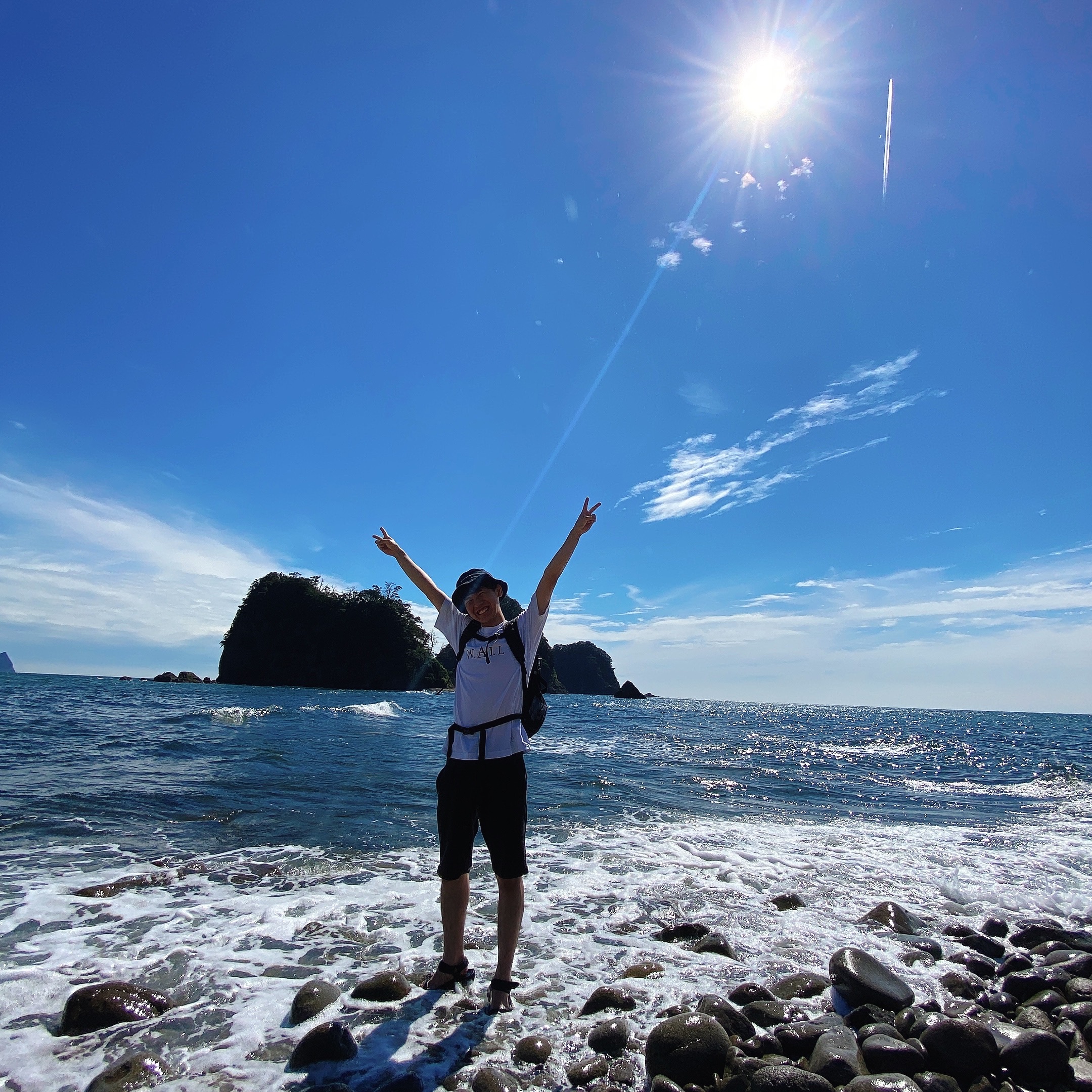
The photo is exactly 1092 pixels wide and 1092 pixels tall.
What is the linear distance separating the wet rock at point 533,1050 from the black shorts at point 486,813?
0.82m

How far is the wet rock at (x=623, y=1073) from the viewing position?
9.78ft

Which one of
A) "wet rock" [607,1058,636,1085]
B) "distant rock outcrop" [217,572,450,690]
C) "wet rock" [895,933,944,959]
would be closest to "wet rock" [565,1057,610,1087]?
"wet rock" [607,1058,636,1085]

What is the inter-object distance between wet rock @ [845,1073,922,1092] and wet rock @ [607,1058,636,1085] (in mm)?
1022

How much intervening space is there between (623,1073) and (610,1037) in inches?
10.5

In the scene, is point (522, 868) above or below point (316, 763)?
above

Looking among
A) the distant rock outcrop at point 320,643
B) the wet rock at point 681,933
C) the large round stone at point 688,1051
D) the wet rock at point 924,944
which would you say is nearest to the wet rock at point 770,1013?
the large round stone at point 688,1051

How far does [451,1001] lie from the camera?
3689mm

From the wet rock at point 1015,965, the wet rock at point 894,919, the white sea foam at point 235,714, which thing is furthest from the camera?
the white sea foam at point 235,714

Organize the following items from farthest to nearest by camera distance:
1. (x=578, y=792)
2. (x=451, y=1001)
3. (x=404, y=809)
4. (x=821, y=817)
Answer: (x=578, y=792) → (x=821, y=817) → (x=404, y=809) → (x=451, y=1001)

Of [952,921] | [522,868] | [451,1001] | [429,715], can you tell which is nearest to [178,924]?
[451,1001]

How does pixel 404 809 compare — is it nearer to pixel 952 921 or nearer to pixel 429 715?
pixel 952 921

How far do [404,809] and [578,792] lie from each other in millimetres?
3864

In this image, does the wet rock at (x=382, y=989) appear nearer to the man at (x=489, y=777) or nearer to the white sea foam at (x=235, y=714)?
the man at (x=489, y=777)

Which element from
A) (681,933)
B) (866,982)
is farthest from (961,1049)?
(681,933)
